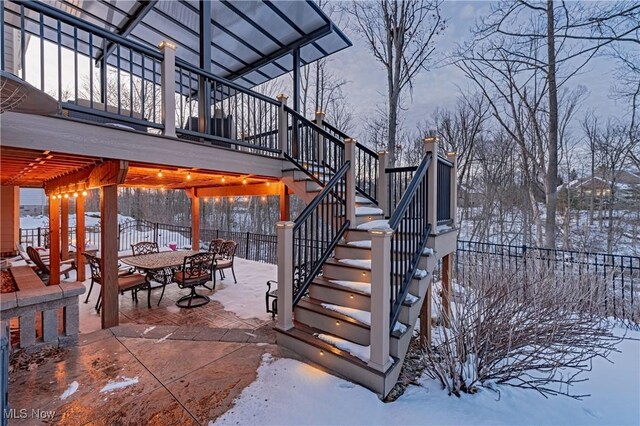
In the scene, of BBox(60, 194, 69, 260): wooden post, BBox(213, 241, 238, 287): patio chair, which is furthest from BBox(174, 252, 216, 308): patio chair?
BBox(60, 194, 69, 260): wooden post

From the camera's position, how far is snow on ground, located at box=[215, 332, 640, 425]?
226 centimetres

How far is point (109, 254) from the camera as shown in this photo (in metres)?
3.84

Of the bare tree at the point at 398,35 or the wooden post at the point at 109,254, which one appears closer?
the wooden post at the point at 109,254

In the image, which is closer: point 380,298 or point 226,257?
point 380,298

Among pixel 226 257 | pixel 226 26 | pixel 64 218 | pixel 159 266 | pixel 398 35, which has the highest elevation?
pixel 398 35

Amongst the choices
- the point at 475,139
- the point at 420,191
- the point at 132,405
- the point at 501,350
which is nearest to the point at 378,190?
the point at 420,191

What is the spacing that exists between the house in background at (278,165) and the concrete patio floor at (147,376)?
0.54m

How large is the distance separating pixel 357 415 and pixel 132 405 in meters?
1.91

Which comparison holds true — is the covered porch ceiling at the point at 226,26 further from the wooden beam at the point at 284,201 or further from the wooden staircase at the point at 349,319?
the wooden staircase at the point at 349,319

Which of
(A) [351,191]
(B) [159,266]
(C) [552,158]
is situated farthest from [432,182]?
(C) [552,158]

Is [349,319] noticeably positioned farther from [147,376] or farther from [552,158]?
[552,158]

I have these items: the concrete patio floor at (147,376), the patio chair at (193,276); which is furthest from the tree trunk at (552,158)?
the patio chair at (193,276)

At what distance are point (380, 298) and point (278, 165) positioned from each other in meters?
3.60

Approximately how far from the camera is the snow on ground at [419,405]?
7.43 ft
